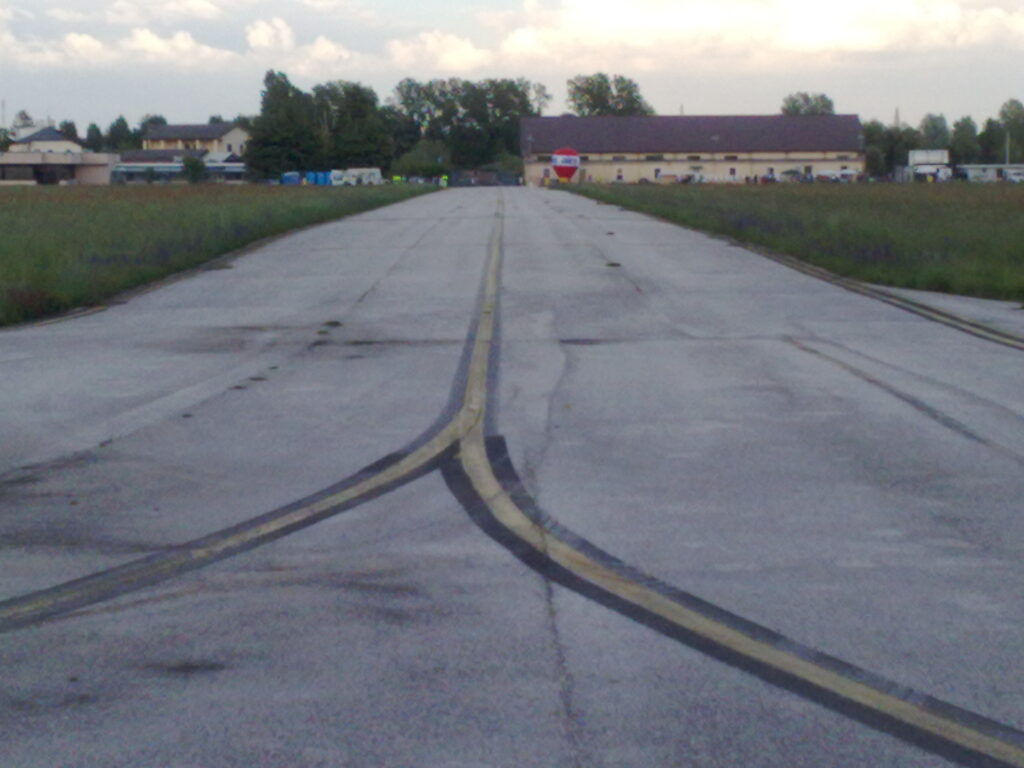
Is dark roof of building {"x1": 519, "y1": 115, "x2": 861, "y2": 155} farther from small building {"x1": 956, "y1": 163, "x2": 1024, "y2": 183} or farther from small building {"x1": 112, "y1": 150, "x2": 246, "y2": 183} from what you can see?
small building {"x1": 112, "y1": 150, "x2": 246, "y2": 183}

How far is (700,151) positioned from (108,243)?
121 m

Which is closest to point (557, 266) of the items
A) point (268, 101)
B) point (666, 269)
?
point (666, 269)

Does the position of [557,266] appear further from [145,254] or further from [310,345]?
[310,345]

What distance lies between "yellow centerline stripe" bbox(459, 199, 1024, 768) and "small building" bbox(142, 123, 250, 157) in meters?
185

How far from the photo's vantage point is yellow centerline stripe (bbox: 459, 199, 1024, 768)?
461cm

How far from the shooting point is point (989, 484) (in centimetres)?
819

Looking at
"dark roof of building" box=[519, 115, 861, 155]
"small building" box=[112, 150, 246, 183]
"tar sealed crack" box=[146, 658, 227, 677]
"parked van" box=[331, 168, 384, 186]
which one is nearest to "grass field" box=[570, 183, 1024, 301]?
"tar sealed crack" box=[146, 658, 227, 677]

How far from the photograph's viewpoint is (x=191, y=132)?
18825 cm

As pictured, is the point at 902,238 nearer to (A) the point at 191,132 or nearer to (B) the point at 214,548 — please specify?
(B) the point at 214,548

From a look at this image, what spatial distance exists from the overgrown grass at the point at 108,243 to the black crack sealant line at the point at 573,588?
1085 centimetres

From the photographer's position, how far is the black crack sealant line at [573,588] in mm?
4688

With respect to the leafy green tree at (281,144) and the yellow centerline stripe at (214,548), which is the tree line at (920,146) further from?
the yellow centerline stripe at (214,548)

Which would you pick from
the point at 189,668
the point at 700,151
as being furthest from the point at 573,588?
the point at 700,151

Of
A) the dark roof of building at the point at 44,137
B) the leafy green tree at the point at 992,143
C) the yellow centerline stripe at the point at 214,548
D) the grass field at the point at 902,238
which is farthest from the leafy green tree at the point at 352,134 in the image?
the yellow centerline stripe at the point at 214,548
